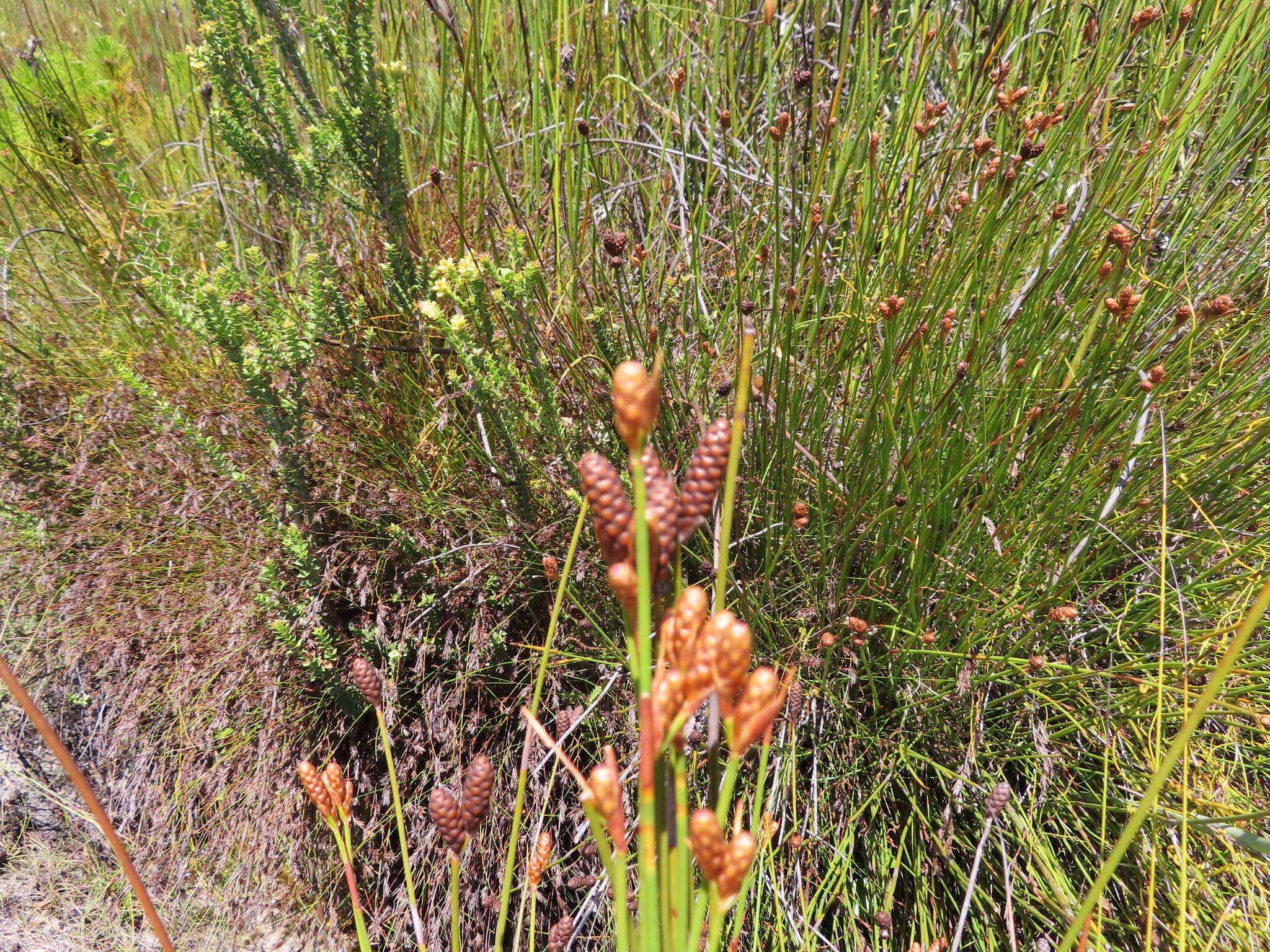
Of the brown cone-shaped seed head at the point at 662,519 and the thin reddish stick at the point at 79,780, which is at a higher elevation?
the brown cone-shaped seed head at the point at 662,519

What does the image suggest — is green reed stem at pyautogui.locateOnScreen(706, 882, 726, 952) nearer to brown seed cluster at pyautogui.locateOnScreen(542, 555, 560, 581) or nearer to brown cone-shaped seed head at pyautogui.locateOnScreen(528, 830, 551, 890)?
brown cone-shaped seed head at pyautogui.locateOnScreen(528, 830, 551, 890)

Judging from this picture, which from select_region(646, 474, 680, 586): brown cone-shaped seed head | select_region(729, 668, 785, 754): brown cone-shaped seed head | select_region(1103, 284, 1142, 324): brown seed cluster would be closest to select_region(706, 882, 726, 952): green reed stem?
select_region(729, 668, 785, 754): brown cone-shaped seed head

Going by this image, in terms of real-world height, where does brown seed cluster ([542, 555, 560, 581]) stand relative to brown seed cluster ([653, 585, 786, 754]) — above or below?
below

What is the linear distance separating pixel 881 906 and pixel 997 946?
0.67 ft

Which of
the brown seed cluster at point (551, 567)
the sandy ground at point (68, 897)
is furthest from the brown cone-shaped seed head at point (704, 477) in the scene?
the sandy ground at point (68, 897)

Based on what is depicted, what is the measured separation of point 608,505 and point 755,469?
44.2 inches

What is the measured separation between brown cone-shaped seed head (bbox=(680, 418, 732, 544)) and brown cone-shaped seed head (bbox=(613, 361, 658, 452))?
3 centimetres

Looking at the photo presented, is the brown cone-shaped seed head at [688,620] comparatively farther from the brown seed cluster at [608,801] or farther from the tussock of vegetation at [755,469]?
the tussock of vegetation at [755,469]

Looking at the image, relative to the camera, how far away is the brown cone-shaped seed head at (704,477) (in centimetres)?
38

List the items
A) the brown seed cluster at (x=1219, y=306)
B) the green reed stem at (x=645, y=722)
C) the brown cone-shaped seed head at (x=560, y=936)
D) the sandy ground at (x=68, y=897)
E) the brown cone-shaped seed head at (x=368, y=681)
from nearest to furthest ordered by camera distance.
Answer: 1. the green reed stem at (x=645, y=722)
2. the brown cone-shaped seed head at (x=368, y=681)
3. the brown cone-shaped seed head at (x=560, y=936)
4. the brown seed cluster at (x=1219, y=306)
5. the sandy ground at (x=68, y=897)

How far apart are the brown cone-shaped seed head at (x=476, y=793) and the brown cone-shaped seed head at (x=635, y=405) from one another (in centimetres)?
34

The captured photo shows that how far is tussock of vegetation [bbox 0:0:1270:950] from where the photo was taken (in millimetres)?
1257

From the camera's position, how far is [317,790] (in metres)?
0.60

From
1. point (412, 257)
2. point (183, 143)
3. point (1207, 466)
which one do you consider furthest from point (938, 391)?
point (183, 143)
